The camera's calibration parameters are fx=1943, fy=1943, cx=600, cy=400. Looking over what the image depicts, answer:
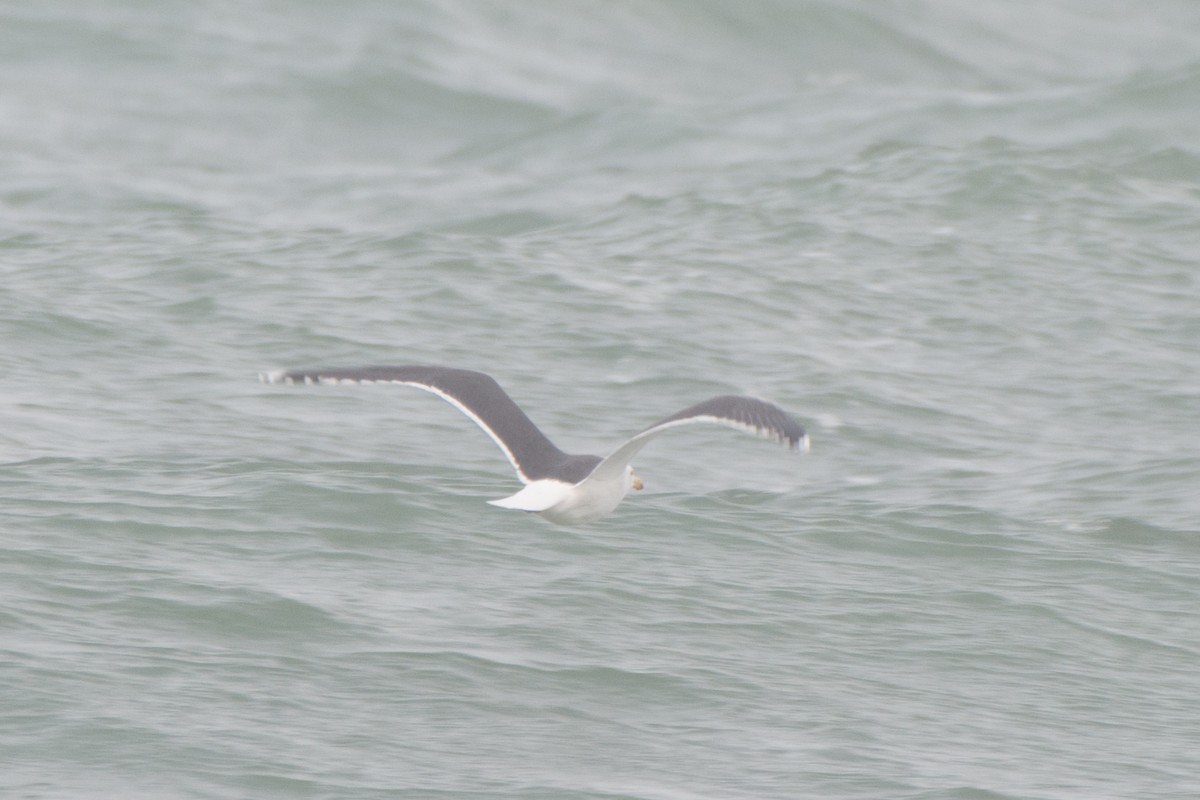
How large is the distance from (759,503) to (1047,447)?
7.07 ft

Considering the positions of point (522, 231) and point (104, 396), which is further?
point (522, 231)

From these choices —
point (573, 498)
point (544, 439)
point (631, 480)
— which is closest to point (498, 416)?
point (544, 439)

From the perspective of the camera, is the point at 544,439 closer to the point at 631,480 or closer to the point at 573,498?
the point at 631,480

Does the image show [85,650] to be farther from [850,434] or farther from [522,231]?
[522,231]

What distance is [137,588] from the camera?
8500 millimetres

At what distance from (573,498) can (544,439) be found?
69cm

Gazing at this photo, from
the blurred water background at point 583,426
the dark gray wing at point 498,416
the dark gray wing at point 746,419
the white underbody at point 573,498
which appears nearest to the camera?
the dark gray wing at point 746,419

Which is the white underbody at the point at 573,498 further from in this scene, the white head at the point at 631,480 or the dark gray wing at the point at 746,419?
the dark gray wing at the point at 746,419

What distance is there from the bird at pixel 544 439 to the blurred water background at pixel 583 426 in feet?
2.33

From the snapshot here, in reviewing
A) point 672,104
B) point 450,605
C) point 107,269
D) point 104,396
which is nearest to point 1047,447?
point 450,605

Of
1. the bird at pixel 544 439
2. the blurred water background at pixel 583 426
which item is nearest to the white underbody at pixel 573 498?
the bird at pixel 544 439

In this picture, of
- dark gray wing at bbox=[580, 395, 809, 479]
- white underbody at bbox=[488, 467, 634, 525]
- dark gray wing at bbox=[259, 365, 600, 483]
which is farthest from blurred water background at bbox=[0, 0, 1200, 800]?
dark gray wing at bbox=[580, 395, 809, 479]

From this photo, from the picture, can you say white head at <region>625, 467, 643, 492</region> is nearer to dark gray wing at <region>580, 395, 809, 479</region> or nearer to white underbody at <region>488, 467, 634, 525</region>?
white underbody at <region>488, 467, 634, 525</region>

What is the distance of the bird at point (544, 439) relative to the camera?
7.38 m
